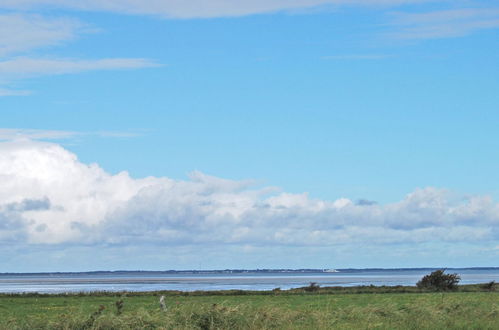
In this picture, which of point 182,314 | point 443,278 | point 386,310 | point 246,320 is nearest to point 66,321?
point 182,314

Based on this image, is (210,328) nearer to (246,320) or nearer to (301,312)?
(246,320)

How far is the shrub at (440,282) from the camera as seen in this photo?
85938mm

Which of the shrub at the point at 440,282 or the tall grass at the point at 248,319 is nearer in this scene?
the tall grass at the point at 248,319

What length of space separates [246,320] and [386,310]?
27.0 ft

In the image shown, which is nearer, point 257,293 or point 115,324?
point 115,324

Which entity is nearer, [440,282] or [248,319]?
[248,319]

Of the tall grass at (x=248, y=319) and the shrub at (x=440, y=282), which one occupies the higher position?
the shrub at (x=440, y=282)

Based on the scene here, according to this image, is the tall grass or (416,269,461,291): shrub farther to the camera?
(416,269,461,291): shrub

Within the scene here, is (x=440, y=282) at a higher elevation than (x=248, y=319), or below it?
higher

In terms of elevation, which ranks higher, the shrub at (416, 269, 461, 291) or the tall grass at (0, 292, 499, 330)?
the shrub at (416, 269, 461, 291)

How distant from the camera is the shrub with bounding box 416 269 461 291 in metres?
85.9

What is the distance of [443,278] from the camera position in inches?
3438

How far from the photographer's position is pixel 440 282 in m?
86.9

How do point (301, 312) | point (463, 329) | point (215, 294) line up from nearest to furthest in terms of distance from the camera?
point (463, 329) < point (301, 312) < point (215, 294)
